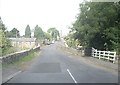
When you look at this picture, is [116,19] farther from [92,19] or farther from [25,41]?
[25,41]

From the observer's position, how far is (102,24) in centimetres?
4100

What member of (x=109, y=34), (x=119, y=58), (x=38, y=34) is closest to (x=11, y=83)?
(x=119, y=58)

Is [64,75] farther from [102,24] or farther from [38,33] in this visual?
[38,33]

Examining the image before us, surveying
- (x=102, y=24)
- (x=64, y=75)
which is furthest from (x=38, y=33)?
(x=64, y=75)

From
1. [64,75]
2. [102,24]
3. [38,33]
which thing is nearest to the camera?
[64,75]

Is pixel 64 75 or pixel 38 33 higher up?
pixel 38 33

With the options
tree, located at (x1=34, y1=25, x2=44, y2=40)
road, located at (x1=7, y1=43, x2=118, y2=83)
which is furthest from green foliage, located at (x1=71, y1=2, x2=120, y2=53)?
tree, located at (x1=34, y1=25, x2=44, y2=40)

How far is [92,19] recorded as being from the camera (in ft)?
138

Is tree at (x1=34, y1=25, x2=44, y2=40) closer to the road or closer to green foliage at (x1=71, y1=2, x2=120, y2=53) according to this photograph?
green foliage at (x1=71, y1=2, x2=120, y2=53)

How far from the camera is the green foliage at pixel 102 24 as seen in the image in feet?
127

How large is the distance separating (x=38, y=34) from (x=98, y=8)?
492 feet

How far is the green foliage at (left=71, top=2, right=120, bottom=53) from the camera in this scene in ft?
127

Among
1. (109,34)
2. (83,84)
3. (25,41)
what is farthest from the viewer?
(25,41)

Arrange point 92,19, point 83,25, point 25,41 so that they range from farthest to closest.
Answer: point 25,41 → point 83,25 → point 92,19
